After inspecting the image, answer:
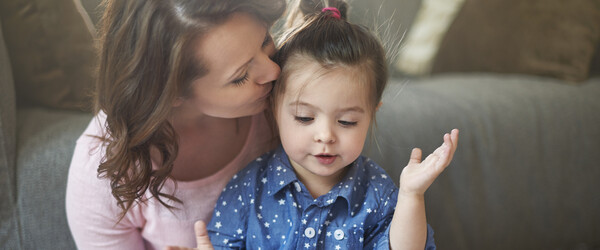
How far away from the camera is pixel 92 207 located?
1.03 meters

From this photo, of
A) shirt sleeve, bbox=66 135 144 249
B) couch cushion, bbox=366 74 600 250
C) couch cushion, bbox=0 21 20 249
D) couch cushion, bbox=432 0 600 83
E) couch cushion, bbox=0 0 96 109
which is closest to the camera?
shirt sleeve, bbox=66 135 144 249

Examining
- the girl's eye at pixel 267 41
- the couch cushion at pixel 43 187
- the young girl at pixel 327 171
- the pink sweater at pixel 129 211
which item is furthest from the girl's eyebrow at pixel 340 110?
the couch cushion at pixel 43 187

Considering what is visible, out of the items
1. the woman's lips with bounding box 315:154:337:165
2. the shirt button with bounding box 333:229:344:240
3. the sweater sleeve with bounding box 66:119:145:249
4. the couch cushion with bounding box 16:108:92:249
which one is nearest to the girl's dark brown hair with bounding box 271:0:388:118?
the woman's lips with bounding box 315:154:337:165

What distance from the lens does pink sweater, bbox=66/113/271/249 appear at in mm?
1019

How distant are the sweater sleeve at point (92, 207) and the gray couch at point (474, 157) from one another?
163 mm

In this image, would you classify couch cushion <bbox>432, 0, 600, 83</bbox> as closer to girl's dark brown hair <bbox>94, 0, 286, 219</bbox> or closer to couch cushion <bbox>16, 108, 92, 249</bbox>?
girl's dark brown hair <bbox>94, 0, 286, 219</bbox>

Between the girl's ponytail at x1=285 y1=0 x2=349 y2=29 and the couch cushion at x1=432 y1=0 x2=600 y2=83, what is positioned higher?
the girl's ponytail at x1=285 y1=0 x2=349 y2=29

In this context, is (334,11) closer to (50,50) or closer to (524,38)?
(50,50)

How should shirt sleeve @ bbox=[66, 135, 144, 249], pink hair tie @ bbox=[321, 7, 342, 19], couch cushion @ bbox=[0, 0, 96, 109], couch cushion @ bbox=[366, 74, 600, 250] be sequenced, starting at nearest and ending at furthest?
pink hair tie @ bbox=[321, 7, 342, 19] < shirt sleeve @ bbox=[66, 135, 144, 249] < couch cushion @ bbox=[0, 0, 96, 109] < couch cushion @ bbox=[366, 74, 600, 250]

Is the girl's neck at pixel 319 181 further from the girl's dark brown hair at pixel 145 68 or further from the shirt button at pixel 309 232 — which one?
the girl's dark brown hair at pixel 145 68

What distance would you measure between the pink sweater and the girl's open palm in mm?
367

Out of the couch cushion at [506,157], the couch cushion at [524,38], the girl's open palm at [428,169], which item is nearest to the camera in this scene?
the girl's open palm at [428,169]

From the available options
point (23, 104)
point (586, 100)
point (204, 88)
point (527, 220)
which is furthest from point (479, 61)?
point (23, 104)

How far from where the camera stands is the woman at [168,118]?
0.84 m
